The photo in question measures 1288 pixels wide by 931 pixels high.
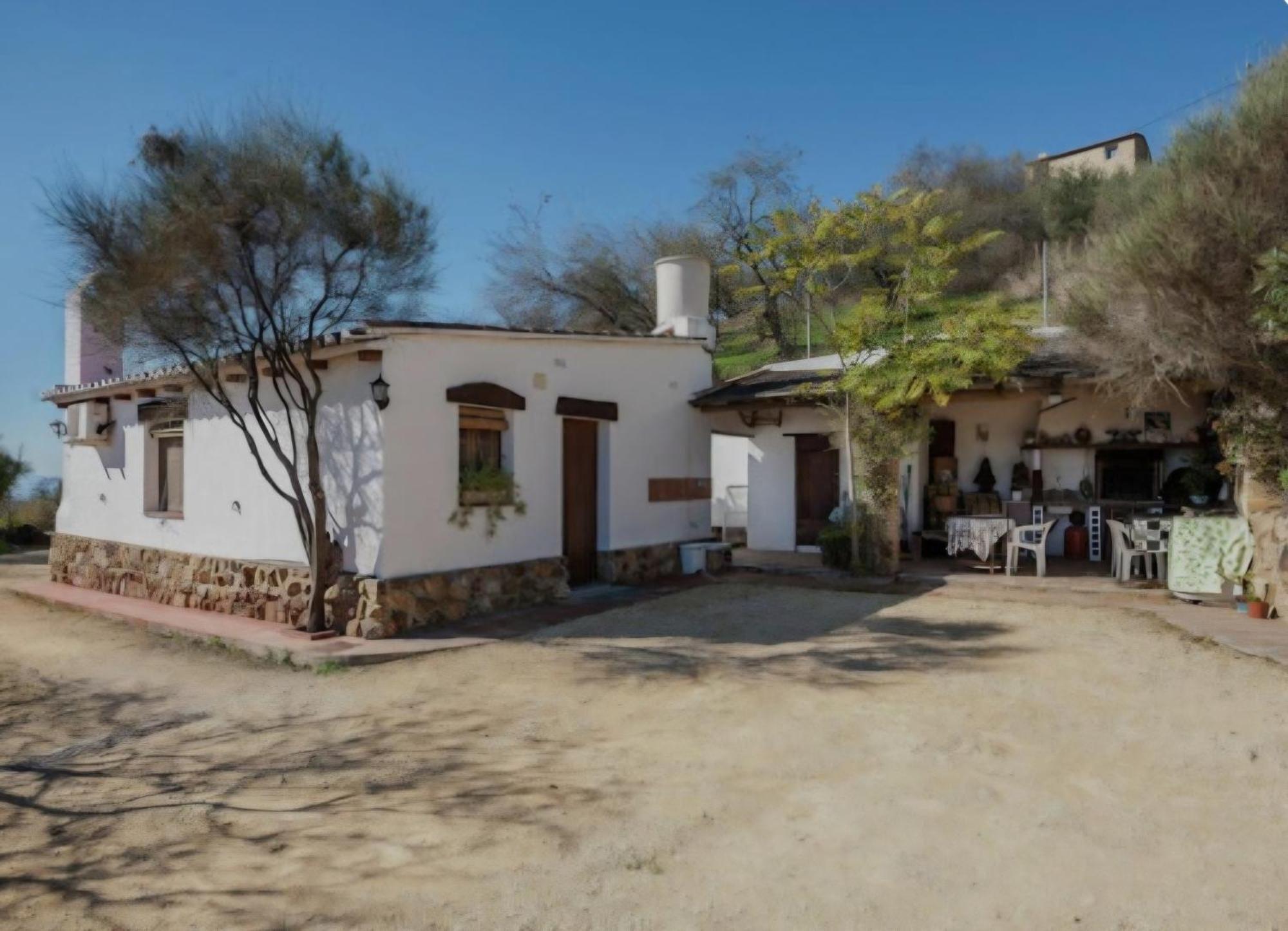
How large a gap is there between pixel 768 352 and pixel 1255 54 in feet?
58.4

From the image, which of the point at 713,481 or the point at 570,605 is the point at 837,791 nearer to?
the point at 570,605

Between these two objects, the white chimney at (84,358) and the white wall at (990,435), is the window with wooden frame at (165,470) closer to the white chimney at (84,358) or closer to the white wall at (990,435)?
the white chimney at (84,358)

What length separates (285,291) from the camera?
7.75 m

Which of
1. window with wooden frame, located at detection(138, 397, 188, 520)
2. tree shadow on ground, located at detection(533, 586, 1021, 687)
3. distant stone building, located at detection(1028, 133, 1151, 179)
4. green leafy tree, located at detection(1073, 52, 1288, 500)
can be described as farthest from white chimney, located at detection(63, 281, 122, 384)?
distant stone building, located at detection(1028, 133, 1151, 179)

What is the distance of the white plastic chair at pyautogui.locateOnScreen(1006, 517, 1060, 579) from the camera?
33.8 feet

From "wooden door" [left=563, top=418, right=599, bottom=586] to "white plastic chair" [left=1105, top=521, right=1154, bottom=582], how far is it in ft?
20.8

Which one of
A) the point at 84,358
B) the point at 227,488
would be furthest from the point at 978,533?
the point at 84,358

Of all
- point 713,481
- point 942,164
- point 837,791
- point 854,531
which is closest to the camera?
point 837,791

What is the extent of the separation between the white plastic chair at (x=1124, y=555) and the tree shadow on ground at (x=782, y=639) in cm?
263

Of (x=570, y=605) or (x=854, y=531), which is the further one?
(x=854, y=531)

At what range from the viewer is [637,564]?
37.4 feet

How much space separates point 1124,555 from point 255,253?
982cm

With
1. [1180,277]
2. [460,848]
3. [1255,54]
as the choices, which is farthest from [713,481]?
[460,848]

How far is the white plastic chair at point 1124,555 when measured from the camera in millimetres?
9797
